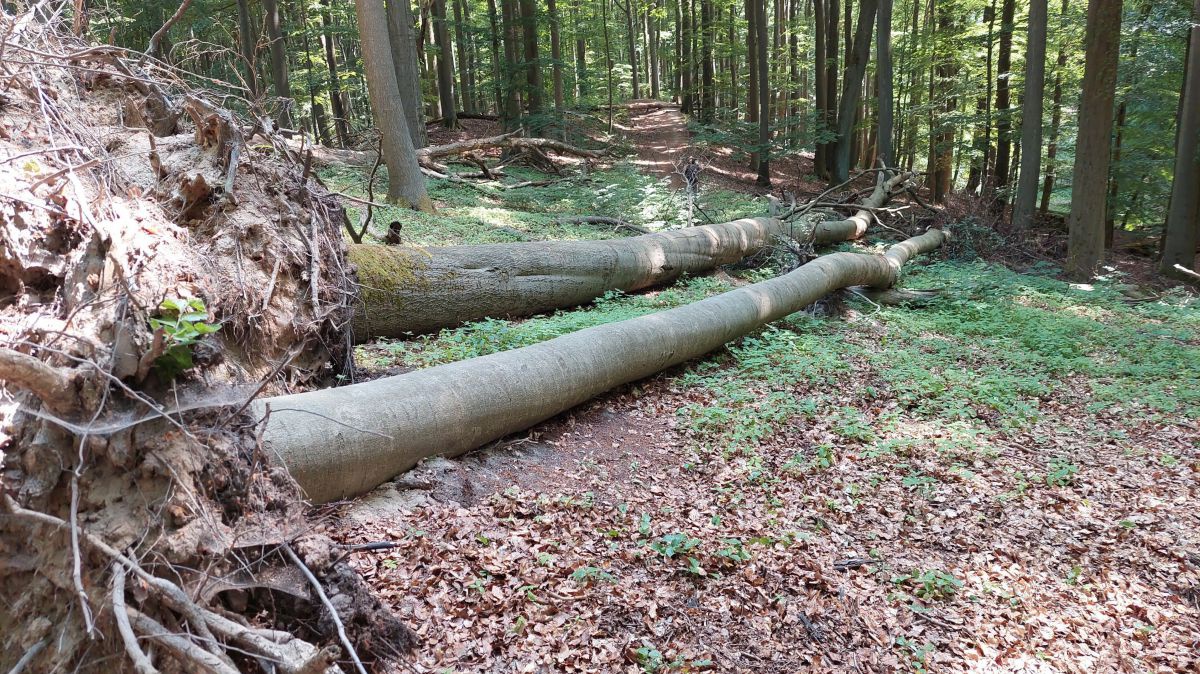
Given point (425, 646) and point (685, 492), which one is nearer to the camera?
point (425, 646)

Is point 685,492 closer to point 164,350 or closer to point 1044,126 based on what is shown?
point 164,350

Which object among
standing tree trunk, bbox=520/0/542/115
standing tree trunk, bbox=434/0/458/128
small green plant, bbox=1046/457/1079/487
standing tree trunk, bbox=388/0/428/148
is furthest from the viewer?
standing tree trunk, bbox=434/0/458/128

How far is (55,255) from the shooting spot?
3.15 metres

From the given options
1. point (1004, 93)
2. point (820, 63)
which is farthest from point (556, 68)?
point (1004, 93)

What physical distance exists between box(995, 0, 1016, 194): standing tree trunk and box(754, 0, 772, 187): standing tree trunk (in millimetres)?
6082

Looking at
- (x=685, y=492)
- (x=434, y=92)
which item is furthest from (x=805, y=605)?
(x=434, y=92)

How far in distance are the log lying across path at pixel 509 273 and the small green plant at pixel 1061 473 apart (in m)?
5.35

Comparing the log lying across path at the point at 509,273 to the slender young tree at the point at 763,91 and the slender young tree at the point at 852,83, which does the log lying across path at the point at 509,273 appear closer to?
the slender young tree at the point at 763,91

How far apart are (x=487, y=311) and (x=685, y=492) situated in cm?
355

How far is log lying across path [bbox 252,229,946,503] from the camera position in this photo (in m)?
3.59

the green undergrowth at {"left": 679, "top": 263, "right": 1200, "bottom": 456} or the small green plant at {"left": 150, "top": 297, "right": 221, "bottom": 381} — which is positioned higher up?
the small green plant at {"left": 150, "top": 297, "right": 221, "bottom": 381}

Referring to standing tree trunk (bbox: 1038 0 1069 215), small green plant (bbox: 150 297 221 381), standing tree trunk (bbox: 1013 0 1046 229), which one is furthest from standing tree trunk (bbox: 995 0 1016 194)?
small green plant (bbox: 150 297 221 381)

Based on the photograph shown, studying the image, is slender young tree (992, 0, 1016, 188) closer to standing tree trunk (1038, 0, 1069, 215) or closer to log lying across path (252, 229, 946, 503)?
standing tree trunk (1038, 0, 1069, 215)

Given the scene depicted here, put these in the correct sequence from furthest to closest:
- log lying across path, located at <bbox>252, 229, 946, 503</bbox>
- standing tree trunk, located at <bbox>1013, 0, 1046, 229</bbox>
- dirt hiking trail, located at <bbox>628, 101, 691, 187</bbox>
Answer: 1. dirt hiking trail, located at <bbox>628, 101, 691, 187</bbox>
2. standing tree trunk, located at <bbox>1013, 0, 1046, 229</bbox>
3. log lying across path, located at <bbox>252, 229, 946, 503</bbox>
